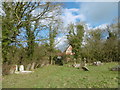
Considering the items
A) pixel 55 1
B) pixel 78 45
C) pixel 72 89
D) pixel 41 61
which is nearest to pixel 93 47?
pixel 78 45

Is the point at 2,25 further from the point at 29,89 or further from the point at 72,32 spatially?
the point at 72,32

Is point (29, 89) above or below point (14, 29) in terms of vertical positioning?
below

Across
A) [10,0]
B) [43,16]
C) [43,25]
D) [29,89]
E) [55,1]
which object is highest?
[55,1]

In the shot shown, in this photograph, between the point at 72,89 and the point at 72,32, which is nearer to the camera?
the point at 72,89

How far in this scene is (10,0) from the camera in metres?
7.81

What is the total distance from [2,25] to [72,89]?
6.17m

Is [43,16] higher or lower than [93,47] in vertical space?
higher

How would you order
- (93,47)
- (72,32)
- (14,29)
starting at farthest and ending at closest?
(72,32) < (93,47) < (14,29)

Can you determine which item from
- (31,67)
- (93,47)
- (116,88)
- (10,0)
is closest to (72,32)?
(93,47)

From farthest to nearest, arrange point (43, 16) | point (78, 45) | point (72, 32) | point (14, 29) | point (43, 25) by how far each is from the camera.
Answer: point (72, 32) → point (78, 45) → point (43, 25) → point (43, 16) → point (14, 29)

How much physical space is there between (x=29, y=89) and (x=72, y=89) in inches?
58.3

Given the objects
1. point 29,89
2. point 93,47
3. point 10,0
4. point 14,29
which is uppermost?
point 10,0

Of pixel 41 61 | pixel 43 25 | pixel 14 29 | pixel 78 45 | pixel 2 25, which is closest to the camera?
pixel 2 25

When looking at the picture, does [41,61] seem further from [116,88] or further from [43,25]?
[116,88]
